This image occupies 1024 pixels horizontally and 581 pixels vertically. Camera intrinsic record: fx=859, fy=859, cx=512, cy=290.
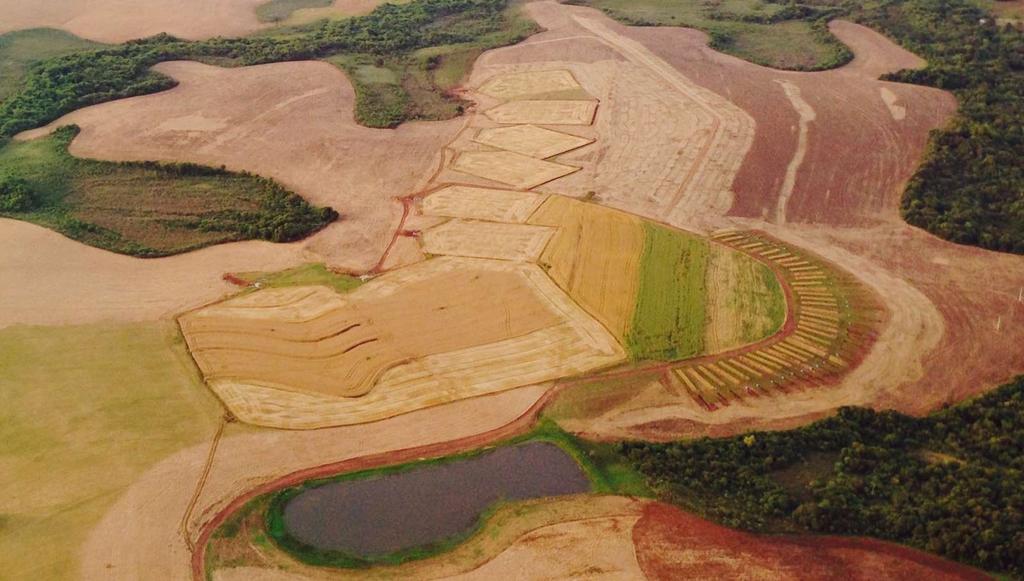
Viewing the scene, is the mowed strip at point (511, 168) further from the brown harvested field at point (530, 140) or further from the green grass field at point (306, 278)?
the green grass field at point (306, 278)

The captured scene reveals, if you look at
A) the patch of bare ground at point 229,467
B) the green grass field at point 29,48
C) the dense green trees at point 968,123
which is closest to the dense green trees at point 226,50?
the green grass field at point 29,48

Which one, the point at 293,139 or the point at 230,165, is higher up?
the point at 293,139

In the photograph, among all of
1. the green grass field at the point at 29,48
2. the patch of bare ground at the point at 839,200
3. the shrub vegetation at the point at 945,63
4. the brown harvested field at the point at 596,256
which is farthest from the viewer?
the green grass field at the point at 29,48

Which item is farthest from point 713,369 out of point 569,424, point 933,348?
point 933,348

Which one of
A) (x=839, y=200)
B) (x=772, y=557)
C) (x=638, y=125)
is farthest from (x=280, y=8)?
(x=772, y=557)

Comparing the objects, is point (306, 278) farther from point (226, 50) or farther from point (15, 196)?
point (226, 50)

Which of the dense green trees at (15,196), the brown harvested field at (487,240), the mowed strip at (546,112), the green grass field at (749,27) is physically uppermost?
the green grass field at (749,27)
